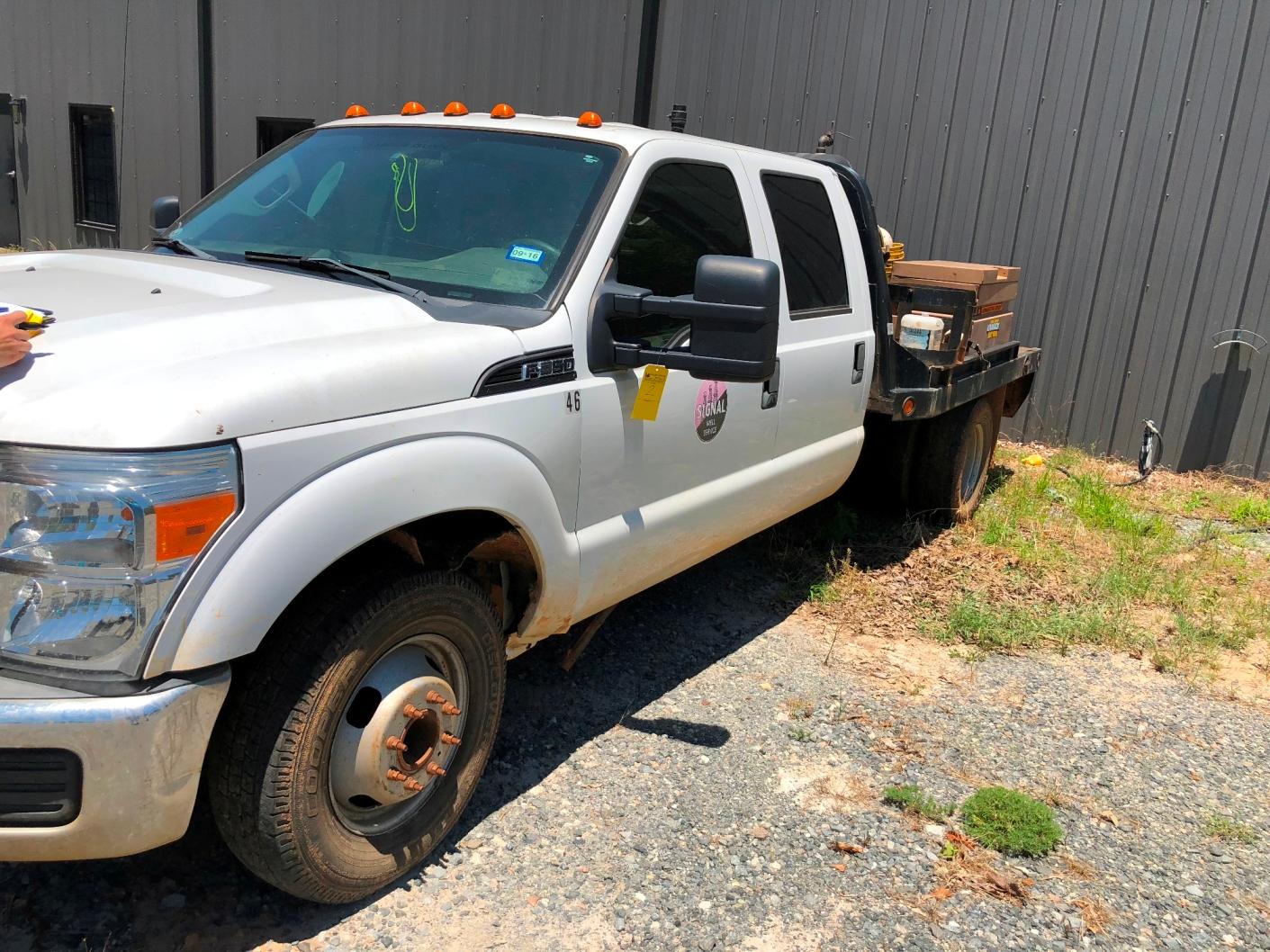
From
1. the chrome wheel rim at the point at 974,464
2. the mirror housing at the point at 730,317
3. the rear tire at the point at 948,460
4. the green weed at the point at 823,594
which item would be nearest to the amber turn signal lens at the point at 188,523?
the mirror housing at the point at 730,317

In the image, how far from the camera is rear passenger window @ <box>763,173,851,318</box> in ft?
14.0

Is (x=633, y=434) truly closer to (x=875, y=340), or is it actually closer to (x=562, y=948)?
(x=562, y=948)

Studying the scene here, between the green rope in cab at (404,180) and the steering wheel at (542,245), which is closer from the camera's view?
the steering wheel at (542,245)

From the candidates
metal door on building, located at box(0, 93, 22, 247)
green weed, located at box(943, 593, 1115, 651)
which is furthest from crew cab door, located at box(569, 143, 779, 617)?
metal door on building, located at box(0, 93, 22, 247)

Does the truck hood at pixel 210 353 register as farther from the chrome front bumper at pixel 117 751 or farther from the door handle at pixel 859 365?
the door handle at pixel 859 365

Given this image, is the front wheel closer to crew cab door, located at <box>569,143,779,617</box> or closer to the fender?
the fender

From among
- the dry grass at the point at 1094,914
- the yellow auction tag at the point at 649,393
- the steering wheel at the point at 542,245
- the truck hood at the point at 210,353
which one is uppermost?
the steering wheel at the point at 542,245

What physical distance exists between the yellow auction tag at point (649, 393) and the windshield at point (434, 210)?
1.37 feet

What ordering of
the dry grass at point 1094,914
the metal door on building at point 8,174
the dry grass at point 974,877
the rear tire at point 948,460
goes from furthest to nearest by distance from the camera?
the metal door on building at point 8,174 → the rear tire at point 948,460 → the dry grass at point 974,877 → the dry grass at point 1094,914

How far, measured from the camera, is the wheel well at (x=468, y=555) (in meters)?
2.59

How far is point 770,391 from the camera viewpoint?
407cm

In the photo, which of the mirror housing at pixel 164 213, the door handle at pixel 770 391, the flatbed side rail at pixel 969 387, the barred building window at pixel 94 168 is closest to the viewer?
the door handle at pixel 770 391

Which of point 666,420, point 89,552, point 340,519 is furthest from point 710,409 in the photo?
point 89,552

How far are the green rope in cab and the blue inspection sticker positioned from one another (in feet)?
1.28
